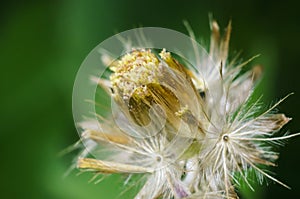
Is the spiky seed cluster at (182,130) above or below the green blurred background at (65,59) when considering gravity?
below

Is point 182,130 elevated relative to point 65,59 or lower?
lower

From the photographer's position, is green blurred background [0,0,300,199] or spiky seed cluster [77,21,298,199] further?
green blurred background [0,0,300,199]

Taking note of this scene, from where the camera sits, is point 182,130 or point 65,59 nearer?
point 182,130

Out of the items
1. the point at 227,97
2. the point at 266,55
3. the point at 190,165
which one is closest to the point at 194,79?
the point at 227,97

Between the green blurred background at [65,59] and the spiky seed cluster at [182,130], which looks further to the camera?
the green blurred background at [65,59]
